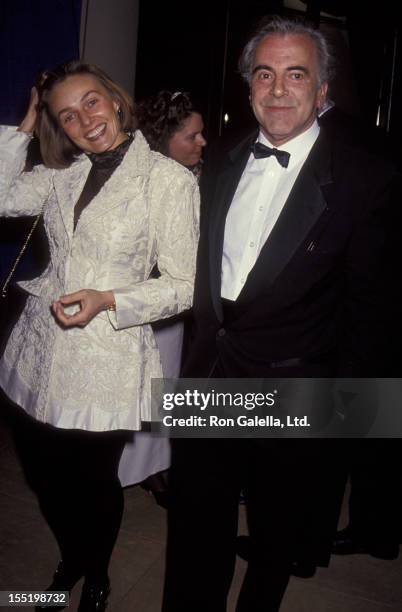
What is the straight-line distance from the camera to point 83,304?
4.60 ft

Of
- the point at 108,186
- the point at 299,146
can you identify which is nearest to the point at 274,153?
the point at 299,146

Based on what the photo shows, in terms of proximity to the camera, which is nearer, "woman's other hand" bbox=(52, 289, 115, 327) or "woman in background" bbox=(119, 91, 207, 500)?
"woman's other hand" bbox=(52, 289, 115, 327)

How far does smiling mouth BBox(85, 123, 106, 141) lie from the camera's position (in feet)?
5.19

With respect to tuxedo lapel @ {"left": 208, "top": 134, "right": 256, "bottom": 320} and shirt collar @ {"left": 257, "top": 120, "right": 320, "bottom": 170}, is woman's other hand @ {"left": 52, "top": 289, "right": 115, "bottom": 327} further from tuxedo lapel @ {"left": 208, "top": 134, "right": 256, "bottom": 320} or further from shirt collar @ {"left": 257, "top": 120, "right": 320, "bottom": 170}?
shirt collar @ {"left": 257, "top": 120, "right": 320, "bottom": 170}

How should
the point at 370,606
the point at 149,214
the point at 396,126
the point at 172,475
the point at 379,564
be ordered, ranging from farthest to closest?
1. the point at 396,126
2. the point at 379,564
3. the point at 370,606
4. the point at 172,475
5. the point at 149,214

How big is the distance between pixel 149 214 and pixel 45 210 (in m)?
0.36

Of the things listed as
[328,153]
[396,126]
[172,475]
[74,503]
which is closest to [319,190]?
[328,153]

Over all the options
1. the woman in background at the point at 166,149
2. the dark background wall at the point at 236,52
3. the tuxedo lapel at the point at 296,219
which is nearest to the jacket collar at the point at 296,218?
the tuxedo lapel at the point at 296,219

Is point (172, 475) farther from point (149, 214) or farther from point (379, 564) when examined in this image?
point (379, 564)

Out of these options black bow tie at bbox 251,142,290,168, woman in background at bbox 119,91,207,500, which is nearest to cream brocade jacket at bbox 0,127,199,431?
black bow tie at bbox 251,142,290,168

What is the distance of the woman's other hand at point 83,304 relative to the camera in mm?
1361

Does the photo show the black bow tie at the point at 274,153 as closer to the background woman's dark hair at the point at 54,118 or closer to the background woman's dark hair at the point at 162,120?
the background woman's dark hair at the point at 54,118

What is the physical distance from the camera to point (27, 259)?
2.69m

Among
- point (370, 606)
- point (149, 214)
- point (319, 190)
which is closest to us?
point (319, 190)
